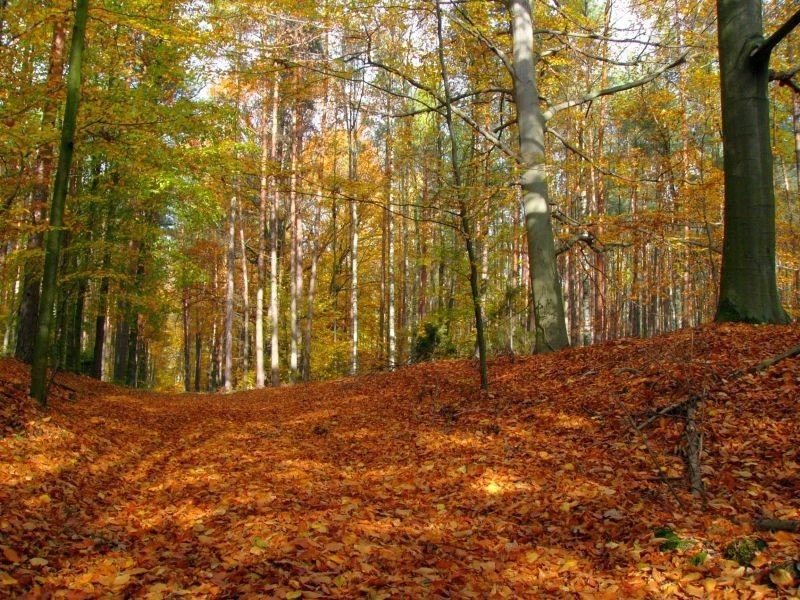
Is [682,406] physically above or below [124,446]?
above

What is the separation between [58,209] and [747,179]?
8748 millimetres

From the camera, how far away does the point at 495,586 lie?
117 inches

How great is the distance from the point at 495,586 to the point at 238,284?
26604mm

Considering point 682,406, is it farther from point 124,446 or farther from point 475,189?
point 124,446

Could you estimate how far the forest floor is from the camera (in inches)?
118

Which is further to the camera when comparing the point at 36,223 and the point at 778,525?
the point at 36,223

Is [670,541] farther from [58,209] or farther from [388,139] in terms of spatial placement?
[388,139]

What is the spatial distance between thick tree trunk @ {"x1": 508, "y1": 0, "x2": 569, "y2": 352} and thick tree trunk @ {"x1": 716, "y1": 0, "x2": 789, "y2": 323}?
2893 millimetres

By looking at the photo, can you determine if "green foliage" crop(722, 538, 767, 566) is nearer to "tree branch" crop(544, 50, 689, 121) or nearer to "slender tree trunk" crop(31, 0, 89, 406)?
"slender tree trunk" crop(31, 0, 89, 406)

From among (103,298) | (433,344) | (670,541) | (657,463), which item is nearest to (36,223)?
(103,298)

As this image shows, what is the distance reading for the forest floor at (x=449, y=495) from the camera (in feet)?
9.82

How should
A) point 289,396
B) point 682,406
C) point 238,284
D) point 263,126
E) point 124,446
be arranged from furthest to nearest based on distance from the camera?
point 238,284 → point 263,126 → point 289,396 → point 124,446 → point 682,406

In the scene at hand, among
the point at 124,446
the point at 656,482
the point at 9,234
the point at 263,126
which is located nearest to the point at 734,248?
the point at 656,482

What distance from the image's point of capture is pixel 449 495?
4.49 m
